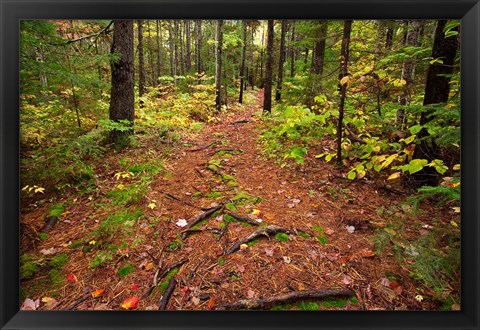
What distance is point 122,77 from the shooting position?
4.77m

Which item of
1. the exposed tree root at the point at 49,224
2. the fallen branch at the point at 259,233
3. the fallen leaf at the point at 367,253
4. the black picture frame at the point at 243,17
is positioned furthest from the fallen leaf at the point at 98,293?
the fallen leaf at the point at 367,253

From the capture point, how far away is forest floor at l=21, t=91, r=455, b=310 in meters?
1.85

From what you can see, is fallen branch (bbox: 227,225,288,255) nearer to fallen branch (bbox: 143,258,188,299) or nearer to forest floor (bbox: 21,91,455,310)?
forest floor (bbox: 21,91,455,310)

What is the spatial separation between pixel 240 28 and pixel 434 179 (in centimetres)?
1605

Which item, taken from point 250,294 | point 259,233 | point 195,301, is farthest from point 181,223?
point 250,294

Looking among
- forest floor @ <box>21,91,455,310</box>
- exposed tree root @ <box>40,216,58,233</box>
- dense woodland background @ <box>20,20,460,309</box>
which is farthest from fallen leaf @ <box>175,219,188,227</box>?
exposed tree root @ <box>40,216,58,233</box>

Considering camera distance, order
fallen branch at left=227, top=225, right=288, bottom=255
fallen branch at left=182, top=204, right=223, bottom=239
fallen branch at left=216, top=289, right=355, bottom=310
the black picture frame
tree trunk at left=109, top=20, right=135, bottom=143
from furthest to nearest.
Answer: tree trunk at left=109, top=20, right=135, bottom=143, fallen branch at left=182, top=204, right=223, bottom=239, fallen branch at left=227, top=225, right=288, bottom=255, fallen branch at left=216, top=289, right=355, bottom=310, the black picture frame

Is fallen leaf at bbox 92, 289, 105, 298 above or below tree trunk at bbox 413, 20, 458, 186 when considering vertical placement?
below

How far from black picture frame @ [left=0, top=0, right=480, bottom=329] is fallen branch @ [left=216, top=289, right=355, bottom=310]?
0.28 m

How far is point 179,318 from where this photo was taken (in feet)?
4.76

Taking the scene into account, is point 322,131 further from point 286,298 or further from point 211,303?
point 211,303

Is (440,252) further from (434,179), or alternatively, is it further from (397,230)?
(434,179)

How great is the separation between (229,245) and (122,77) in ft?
13.6
